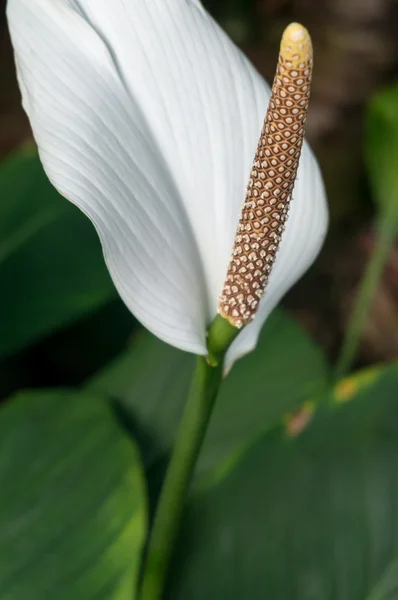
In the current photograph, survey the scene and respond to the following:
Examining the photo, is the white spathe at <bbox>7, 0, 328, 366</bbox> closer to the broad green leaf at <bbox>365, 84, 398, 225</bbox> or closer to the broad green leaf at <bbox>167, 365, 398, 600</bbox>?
the broad green leaf at <bbox>167, 365, 398, 600</bbox>

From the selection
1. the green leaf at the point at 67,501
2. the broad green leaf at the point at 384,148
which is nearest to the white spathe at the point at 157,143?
the green leaf at the point at 67,501

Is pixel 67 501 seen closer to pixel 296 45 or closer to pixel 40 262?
pixel 40 262

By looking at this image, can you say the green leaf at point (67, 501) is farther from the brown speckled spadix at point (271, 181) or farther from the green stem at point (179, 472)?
the brown speckled spadix at point (271, 181)

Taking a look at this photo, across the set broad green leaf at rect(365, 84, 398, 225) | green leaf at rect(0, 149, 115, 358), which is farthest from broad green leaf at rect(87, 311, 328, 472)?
broad green leaf at rect(365, 84, 398, 225)

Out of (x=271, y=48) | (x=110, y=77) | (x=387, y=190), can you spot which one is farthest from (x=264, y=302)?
(x=271, y=48)

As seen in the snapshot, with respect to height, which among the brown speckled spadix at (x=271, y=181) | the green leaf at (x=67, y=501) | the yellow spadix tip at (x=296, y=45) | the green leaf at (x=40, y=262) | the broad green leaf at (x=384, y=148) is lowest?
the broad green leaf at (x=384, y=148)

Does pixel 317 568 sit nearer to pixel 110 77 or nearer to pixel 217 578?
pixel 217 578

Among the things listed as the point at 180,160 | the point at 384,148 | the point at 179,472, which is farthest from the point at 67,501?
the point at 384,148
